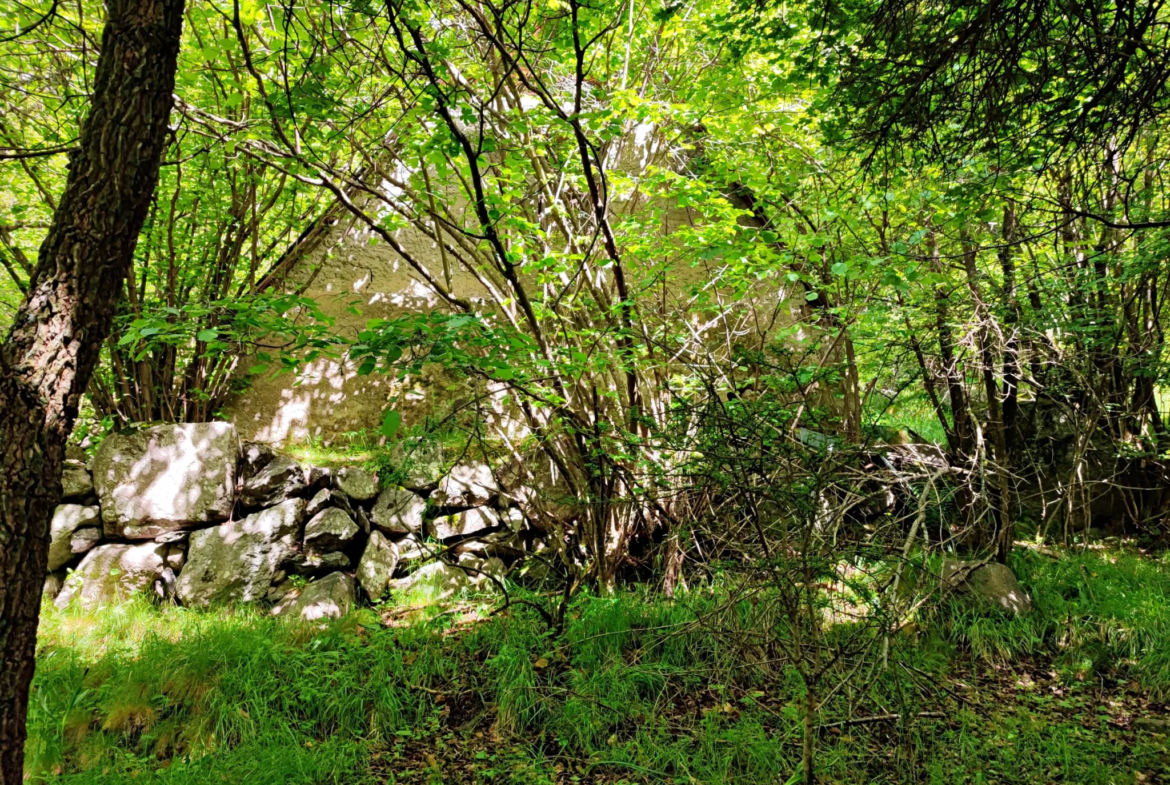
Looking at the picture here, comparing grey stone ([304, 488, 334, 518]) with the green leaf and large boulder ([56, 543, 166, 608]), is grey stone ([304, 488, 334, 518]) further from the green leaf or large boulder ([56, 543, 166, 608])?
the green leaf

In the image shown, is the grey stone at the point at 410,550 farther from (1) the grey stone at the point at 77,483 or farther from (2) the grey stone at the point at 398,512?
(1) the grey stone at the point at 77,483

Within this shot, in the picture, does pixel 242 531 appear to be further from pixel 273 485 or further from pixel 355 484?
pixel 355 484

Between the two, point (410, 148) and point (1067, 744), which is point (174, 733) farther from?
point (1067, 744)

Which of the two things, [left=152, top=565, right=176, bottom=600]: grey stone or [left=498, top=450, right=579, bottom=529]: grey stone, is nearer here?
[left=152, top=565, right=176, bottom=600]: grey stone

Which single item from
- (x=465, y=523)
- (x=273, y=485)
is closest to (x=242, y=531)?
(x=273, y=485)

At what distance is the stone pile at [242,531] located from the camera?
3945 millimetres

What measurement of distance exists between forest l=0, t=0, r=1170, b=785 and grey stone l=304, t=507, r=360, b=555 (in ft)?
0.09

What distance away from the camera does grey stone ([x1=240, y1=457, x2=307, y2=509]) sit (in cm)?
427

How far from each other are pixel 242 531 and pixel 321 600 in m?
0.81

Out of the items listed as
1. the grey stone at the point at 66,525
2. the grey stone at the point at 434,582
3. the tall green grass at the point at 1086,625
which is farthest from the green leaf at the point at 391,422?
the grey stone at the point at 66,525

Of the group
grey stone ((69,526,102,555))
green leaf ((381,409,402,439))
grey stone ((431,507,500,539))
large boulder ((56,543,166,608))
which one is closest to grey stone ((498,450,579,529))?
grey stone ((431,507,500,539))

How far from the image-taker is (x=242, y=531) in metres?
4.12

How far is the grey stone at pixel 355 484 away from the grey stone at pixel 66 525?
155cm

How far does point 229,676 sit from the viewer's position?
294 cm
